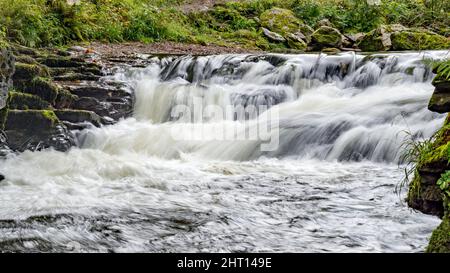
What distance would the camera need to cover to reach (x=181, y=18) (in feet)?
54.2

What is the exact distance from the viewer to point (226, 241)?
353 centimetres

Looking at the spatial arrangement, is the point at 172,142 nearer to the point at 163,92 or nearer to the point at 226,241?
the point at 163,92

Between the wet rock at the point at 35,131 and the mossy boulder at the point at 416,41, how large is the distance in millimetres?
8602

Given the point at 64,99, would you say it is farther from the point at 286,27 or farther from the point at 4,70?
the point at 286,27

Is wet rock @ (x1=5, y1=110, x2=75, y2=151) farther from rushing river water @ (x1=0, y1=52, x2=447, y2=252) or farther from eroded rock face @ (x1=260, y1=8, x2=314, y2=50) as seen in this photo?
eroded rock face @ (x1=260, y1=8, x2=314, y2=50)

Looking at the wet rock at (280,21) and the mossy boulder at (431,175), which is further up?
the wet rock at (280,21)

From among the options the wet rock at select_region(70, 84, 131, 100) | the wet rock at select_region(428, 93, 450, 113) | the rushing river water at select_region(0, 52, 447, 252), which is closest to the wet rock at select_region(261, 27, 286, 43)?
the rushing river water at select_region(0, 52, 447, 252)

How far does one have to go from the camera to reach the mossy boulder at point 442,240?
2.89 meters

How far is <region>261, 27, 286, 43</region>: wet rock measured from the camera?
15.9 meters

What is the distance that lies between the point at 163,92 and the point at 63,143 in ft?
8.89

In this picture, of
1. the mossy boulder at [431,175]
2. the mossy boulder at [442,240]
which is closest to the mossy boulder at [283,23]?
the mossy boulder at [431,175]

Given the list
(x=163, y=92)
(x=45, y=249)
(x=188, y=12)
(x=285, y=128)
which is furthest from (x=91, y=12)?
(x=45, y=249)

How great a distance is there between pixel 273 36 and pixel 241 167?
34.5 feet

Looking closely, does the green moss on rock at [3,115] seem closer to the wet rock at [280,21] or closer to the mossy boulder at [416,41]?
the mossy boulder at [416,41]
